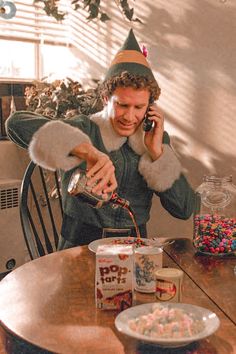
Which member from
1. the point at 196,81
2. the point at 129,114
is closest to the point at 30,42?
the point at 196,81

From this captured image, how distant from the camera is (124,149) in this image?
180 cm

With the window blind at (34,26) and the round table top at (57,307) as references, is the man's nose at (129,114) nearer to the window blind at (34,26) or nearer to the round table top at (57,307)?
the round table top at (57,307)

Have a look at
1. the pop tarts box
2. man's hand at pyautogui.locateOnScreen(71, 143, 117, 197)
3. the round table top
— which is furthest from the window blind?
the pop tarts box

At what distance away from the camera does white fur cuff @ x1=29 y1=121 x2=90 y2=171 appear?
1.51 m

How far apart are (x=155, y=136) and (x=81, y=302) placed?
2.58ft

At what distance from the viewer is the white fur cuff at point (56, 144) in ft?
4.95

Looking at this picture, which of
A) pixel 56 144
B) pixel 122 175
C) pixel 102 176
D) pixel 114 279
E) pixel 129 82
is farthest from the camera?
pixel 122 175

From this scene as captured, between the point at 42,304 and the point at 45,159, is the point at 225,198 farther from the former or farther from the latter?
the point at 42,304

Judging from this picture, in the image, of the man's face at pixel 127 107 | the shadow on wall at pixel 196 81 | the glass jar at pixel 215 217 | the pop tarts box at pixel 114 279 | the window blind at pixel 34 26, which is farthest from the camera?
the window blind at pixel 34 26

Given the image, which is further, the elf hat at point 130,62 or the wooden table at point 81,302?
the elf hat at point 130,62

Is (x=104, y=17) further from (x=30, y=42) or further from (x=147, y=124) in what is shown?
(x=147, y=124)

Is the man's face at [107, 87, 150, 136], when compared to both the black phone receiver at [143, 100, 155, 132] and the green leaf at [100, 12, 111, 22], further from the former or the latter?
the green leaf at [100, 12, 111, 22]

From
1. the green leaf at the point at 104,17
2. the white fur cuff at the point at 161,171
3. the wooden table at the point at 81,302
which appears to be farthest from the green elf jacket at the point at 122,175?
the green leaf at the point at 104,17

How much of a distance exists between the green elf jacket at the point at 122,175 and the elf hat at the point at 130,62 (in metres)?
0.18
